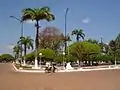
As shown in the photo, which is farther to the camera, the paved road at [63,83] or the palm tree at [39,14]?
the palm tree at [39,14]

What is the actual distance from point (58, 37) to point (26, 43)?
871 inches

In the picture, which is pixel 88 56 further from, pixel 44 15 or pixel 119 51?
pixel 119 51

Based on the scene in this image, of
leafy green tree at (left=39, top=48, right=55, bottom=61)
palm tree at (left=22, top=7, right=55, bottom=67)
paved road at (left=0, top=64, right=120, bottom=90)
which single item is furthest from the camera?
leafy green tree at (left=39, top=48, right=55, bottom=61)

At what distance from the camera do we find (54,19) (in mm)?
63938

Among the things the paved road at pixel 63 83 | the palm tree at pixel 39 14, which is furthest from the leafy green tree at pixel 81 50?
the paved road at pixel 63 83

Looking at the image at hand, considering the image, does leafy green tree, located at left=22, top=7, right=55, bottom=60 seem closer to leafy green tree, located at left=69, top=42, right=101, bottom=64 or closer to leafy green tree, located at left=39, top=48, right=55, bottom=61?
leafy green tree, located at left=69, top=42, right=101, bottom=64

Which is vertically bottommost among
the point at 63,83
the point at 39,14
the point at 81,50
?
the point at 63,83

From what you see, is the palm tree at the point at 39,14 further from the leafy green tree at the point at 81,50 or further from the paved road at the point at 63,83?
the paved road at the point at 63,83

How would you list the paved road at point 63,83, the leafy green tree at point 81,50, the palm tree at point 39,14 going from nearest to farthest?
the paved road at point 63,83 → the palm tree at point 39,14 → the leafy green tree at point 81,50

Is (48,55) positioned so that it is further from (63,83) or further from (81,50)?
(63,83)

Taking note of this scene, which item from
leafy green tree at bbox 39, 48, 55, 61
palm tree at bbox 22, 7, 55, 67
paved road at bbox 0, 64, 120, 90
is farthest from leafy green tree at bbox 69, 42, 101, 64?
paved road at bbox 0, 64, 120, 90

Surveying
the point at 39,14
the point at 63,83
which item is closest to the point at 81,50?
the point at 39,14

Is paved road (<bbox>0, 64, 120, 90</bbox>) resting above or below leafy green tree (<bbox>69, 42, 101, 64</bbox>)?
below

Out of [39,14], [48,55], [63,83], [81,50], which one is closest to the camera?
[63,83]
